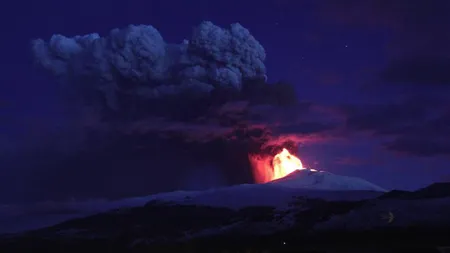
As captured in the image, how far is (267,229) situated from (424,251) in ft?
498

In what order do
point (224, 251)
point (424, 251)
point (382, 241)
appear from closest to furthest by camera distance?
point (424, 251) < point (224, 251) < point (382, 241)

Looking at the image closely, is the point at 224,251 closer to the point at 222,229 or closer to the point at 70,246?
the point at 222,229

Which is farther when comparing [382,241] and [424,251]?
[382,241]

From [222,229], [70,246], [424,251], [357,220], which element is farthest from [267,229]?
[424,251]

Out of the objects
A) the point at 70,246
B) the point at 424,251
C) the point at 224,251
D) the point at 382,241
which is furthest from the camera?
the point at 70,246

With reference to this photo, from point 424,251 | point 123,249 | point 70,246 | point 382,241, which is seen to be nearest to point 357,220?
point 382,241

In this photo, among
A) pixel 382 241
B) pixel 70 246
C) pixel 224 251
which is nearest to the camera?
pixel 224 251

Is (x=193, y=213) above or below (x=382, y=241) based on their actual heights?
above

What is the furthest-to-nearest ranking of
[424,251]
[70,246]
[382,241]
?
1. [70,246]
2. [382,241]
3. [424,251]

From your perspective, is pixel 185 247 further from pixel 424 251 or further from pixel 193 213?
pixel 424 251

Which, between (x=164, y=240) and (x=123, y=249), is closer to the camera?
(x=123, y=249)

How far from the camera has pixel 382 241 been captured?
17362cm

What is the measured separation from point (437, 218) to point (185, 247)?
3303 inches

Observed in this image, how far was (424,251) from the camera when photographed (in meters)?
45.7
